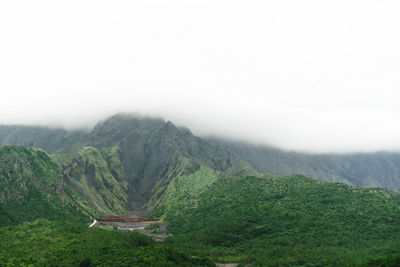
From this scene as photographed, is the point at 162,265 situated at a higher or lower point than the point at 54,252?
higher

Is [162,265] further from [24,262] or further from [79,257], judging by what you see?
[24,262]

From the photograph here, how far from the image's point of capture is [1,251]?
184 metres

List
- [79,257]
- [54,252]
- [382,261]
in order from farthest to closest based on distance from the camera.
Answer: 1. [54,252]
2. [79,257]
3. [382,261]

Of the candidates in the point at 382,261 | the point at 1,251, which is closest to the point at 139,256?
the point at 1,251

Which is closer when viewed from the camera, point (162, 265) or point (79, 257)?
point (162, 265)

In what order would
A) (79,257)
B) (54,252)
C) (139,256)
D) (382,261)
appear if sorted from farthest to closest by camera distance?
(54,252)
(79,257)
(139,256)
(382,261)

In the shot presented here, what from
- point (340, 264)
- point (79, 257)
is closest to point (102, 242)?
point (79, 257)

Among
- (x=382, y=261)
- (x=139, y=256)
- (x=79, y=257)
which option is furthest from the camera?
(x=79, y=257)

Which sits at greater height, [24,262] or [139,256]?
[139,256]

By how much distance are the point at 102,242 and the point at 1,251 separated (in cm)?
6086

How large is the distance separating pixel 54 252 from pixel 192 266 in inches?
3644

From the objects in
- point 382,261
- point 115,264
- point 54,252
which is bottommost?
point 54,252

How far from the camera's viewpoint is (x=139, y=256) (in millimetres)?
164750

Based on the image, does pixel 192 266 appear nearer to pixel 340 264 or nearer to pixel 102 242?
pixel 102 242
